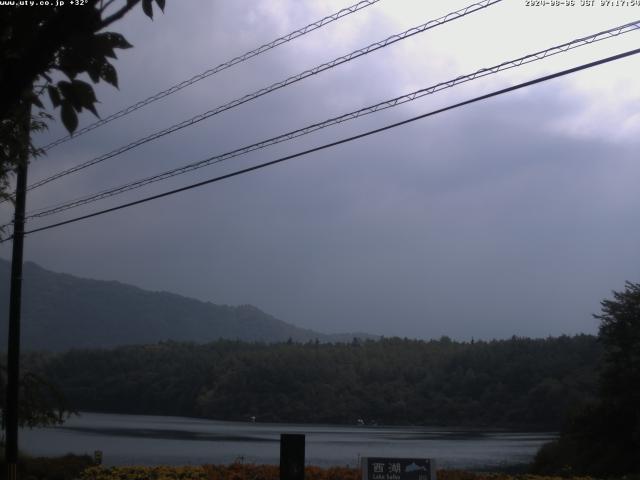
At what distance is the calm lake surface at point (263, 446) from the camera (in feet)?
86.8

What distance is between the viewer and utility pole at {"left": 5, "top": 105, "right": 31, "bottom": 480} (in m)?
18.5

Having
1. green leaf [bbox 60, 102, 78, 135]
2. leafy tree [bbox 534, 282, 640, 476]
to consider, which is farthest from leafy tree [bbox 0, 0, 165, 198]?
leafy tree [bbox 534, 282, 640, 476]

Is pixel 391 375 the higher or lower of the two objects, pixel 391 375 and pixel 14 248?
the lower

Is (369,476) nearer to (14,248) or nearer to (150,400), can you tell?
(14,248)

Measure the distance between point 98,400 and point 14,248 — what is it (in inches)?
1698

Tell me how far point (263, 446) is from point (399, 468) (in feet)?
71.7

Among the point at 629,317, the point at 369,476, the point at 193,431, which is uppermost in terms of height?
the point at 629,317

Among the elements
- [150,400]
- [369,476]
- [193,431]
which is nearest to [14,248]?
[369,476]

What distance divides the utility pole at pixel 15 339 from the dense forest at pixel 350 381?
26248 millimetres

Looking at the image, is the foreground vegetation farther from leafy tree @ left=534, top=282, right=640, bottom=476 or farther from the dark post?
leafy tree @ left=534, top=282, right=640, bottom=476

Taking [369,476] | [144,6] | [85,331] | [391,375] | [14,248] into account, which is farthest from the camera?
[85,331]

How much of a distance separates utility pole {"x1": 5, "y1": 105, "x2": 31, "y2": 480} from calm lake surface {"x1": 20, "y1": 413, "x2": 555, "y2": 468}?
5.19 m

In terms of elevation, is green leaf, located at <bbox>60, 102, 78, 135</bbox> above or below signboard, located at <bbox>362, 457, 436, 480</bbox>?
above

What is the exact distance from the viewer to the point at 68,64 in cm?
381
